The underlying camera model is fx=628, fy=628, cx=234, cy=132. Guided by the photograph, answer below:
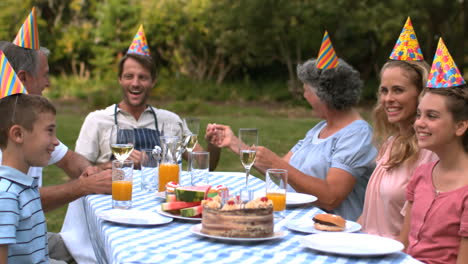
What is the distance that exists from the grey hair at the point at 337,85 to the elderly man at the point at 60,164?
1456 millimetres

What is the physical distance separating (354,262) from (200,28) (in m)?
15.4

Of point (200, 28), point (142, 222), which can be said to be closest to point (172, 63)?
point (200, 28)

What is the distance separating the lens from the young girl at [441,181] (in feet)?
8.49

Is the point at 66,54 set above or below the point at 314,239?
above

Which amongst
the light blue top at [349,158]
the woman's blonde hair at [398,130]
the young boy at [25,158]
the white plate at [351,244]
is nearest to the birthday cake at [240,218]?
the white plate at [351,244]

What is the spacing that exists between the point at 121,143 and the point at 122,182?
448mm

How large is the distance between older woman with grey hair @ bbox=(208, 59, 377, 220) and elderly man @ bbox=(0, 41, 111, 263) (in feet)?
2.52

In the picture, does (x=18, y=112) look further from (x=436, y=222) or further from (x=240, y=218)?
(x=436, y=222)

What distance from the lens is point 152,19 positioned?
16797mm

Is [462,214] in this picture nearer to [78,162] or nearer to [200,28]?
[78,162]

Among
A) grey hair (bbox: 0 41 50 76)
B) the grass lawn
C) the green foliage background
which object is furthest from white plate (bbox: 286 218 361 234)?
the green foliage background

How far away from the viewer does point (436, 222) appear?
8.64ft

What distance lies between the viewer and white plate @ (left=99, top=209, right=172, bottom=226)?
250 cm

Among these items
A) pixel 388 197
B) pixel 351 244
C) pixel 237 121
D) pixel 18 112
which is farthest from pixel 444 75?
pixel 237 121
